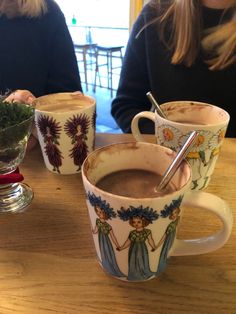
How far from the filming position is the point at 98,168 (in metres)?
0.39

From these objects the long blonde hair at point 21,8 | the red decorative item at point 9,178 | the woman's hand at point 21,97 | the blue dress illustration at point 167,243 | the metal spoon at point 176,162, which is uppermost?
the long blonde hair at point 21,8

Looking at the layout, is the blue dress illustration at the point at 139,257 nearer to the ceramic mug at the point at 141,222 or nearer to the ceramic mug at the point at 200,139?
the ceramic mug at the point at 141,222

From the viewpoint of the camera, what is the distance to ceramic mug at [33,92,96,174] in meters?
0.52

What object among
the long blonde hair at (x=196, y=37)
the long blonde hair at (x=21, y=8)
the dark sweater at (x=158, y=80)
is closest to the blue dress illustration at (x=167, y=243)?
the dark sweater at (x=158, y=80)

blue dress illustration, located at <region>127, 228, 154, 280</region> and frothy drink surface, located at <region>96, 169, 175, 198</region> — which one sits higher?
frothy drink surface, located at <region>96, 169, 175, 198</region>

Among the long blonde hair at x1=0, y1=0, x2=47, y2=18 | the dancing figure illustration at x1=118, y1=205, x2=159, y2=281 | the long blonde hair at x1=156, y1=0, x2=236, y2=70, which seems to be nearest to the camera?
the dancing figure illustration at x1=118, y1=205, x2=159, y2=281

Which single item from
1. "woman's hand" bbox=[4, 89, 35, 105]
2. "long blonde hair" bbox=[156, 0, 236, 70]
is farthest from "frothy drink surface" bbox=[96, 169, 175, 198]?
"long blonde hair" bbox=[156, 0, 236, 70]

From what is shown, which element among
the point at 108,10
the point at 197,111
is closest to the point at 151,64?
the point at 197,111

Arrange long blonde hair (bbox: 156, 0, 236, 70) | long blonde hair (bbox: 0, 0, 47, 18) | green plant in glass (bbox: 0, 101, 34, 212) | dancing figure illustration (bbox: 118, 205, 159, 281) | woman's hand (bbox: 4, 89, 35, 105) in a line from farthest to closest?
long blonde hair (bbox: 0, 0, 47, 18) < long blonde hair (bbox: 156, 0, 236, 70) < woman's hand (bbox: 4, 89, 35, 105) < green plant in glass (bbox: 0, 101, 34, 212) < dancing figure illustration (bbox: 118, 205, 159, 281)

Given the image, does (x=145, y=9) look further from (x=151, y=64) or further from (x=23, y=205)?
(x=23, y=205)

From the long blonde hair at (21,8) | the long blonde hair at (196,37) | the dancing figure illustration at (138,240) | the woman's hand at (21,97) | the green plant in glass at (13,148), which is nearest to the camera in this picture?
the dancing figure illustration at (138,240)

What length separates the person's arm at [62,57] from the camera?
3.35ft

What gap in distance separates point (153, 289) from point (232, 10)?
0.78m

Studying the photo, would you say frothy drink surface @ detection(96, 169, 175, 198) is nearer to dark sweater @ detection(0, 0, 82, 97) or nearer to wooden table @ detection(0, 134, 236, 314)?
wooden table @ detection(0, 134, 236, 314)
